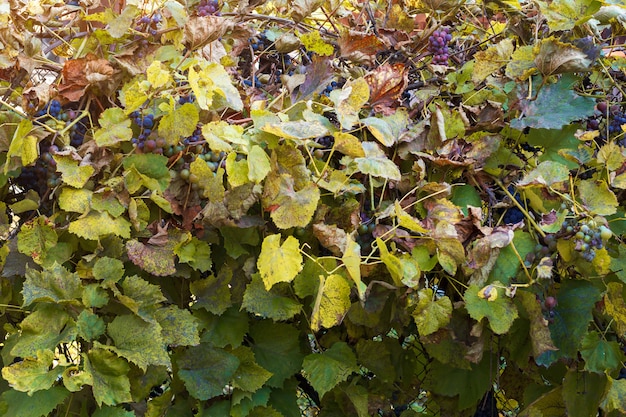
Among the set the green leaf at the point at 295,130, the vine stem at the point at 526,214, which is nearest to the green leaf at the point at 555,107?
the vine stem at the point at 526,214

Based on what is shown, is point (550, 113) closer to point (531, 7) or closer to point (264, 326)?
point (531, 7)

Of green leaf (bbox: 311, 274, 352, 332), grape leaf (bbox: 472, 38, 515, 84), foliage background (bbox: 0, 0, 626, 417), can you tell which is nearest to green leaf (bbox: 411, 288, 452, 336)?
foliage background (bbox: 0, 0, 626, 417)

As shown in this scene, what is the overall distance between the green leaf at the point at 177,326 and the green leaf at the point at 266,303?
0.08 m

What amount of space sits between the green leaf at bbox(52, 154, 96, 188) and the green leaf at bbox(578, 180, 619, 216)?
0.73m

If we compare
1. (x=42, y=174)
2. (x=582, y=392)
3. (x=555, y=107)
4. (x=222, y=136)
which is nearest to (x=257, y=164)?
(x=222, y=136)

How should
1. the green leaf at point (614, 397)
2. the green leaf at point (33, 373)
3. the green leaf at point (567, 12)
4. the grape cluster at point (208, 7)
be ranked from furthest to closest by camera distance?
the grape cluster at point (208, 7) < the green leaf at point (567, 12) < the green leaf at point (614, 397) < the green leaf at point (33, 373)

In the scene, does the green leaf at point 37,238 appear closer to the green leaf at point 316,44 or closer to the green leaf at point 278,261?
the green leaf at point 278,261

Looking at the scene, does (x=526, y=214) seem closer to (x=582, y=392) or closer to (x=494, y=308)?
(x=494, y=308)

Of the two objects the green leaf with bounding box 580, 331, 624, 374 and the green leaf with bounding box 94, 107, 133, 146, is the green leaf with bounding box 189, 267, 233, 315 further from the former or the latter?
the green leaf with bounding box 580, 331, 624, 374

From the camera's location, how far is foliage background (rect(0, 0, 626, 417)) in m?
0.99

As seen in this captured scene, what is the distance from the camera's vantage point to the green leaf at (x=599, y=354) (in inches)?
40.2

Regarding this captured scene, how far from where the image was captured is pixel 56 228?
105cm

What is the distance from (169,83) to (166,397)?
50 centimetres

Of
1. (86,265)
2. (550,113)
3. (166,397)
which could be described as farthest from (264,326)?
(550,113)
